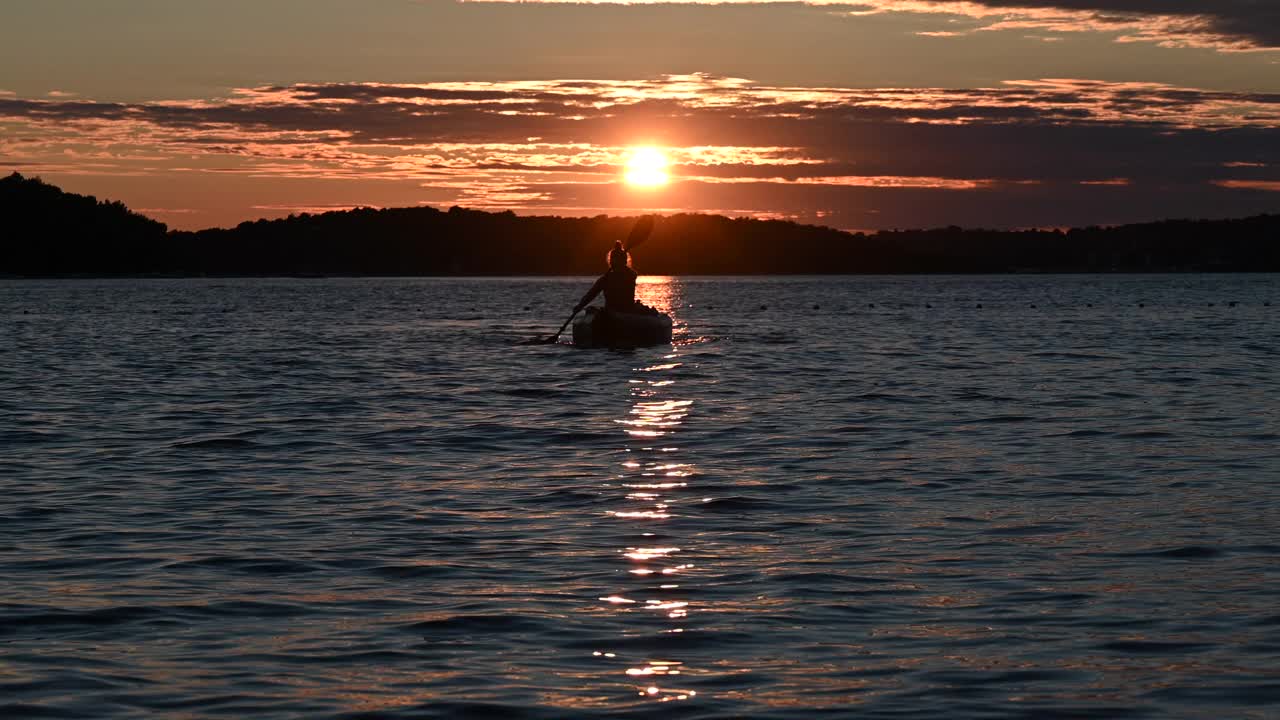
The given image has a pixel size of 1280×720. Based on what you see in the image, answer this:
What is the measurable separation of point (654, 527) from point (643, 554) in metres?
1.30

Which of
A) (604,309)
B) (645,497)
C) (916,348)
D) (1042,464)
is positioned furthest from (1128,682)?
(916,348)

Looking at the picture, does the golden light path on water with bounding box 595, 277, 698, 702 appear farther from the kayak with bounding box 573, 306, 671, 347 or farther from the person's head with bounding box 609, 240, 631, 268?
the kayak with bounding box 573, 306, 671, 347

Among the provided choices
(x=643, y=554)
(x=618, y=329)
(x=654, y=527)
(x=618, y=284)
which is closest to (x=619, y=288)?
(x=618, y=284)

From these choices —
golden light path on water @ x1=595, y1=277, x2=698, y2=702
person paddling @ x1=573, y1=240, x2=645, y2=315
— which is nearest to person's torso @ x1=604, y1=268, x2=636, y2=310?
person paddling @ x1=573, y1=240, x2=645, y2=315

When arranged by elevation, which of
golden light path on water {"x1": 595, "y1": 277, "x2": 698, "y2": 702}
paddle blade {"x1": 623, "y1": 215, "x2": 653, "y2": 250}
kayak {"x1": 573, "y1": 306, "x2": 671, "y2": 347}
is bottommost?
golden light path on water {"x1": 595, "y1": 277, "x2": 698, "y2": 702}

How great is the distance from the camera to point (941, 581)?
1116 centimetres

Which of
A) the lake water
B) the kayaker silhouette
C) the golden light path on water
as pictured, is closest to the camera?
the lake water

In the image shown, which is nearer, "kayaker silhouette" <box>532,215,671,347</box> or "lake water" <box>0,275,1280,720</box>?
"lake water" <box>0,275,1280,720</box>

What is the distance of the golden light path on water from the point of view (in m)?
8.87

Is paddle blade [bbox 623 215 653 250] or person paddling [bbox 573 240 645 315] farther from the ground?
A: paddle blade [bbox 623 215 653 250]

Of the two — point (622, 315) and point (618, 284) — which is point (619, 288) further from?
point (622, 315)

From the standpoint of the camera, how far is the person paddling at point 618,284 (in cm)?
4019

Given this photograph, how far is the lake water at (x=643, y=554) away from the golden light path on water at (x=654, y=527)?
5 cm

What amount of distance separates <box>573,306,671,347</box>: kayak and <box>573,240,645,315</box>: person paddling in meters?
0.24
